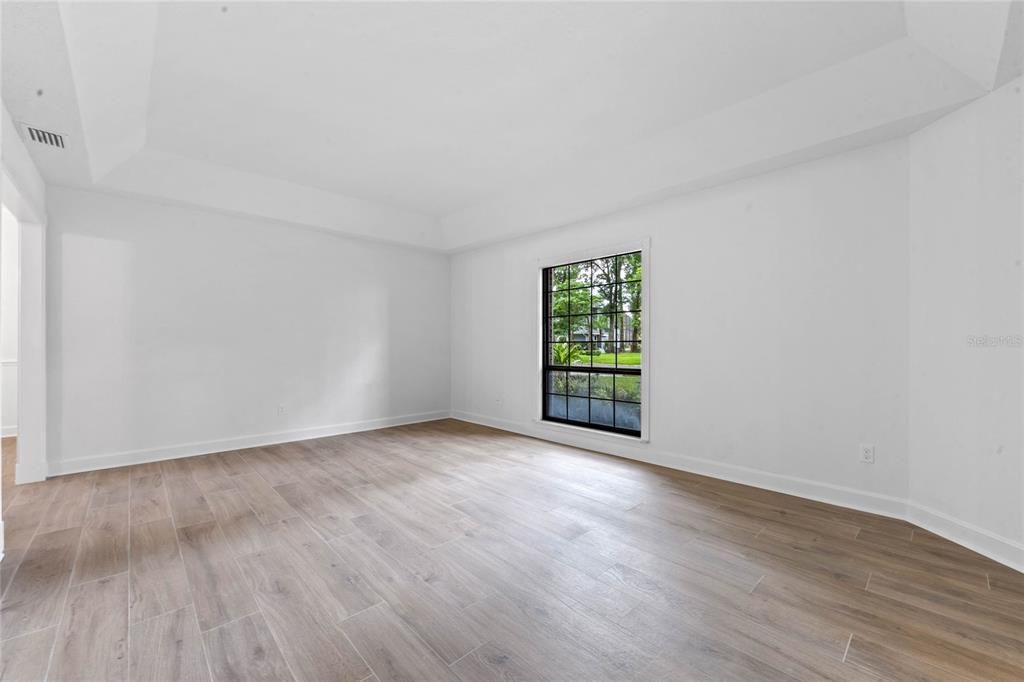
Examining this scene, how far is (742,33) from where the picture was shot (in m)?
2.44

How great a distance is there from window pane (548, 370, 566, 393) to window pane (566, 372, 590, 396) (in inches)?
4.0

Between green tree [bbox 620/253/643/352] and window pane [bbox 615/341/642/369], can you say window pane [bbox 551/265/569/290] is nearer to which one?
green tree [bbox 620/253/643/352]

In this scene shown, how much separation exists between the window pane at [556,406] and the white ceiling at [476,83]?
2.31m

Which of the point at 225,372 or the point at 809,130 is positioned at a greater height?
the point at 809,130

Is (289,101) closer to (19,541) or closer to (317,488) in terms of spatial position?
(317,488)

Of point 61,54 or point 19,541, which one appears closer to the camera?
point 61,54

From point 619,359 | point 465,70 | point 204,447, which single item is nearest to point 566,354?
point 619,359

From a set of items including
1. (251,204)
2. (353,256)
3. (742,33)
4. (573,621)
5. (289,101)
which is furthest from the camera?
(353,256)

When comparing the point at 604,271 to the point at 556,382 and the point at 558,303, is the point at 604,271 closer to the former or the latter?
the point at 558,303

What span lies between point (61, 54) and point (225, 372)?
10.3 ft

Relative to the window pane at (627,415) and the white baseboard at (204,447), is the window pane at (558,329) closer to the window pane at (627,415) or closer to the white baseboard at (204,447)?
the window pane at (627,415)

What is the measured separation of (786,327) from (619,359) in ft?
5.33

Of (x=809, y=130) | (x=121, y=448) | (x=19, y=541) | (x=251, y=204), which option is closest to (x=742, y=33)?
(x=809, y=130)

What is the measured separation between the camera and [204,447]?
4.41m
